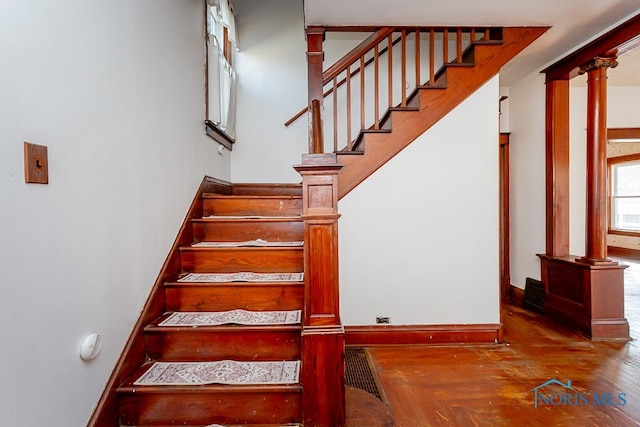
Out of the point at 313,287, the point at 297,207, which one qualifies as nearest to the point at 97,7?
the point at 313,287

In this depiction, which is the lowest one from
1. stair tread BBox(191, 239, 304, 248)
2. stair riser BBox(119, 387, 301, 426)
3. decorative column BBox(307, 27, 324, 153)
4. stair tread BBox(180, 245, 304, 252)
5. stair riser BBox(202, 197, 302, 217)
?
stair riser BBox(119, 387, 301, 426)

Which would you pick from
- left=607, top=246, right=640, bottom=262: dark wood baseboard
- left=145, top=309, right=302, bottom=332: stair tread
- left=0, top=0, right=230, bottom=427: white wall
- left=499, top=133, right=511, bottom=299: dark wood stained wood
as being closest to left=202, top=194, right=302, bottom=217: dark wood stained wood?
left=0, top=0, right=230, bottom=427: white wall

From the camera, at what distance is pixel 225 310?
1.98m

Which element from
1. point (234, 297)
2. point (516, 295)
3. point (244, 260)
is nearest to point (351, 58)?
point (244, 260)

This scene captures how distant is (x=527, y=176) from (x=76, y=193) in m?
3.97

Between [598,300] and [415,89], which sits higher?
[415,89]

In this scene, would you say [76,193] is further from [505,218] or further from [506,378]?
[505,218]

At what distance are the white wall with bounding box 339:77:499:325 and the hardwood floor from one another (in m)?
0.32

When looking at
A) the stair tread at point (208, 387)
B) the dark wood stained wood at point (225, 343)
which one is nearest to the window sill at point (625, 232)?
the dark wood stained wood at point (225, 343)

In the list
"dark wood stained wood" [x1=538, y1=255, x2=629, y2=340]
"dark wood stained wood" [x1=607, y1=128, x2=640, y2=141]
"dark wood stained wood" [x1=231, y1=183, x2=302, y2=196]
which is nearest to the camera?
"dark wood stained wood" [x1=538, y1=255, x2=629, y2=340]

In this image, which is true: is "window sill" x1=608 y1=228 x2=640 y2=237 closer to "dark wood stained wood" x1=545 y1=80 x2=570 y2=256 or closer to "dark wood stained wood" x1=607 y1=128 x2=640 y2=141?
"dark wood stained wood" x1=607 y1=128 x2=640 y2=141

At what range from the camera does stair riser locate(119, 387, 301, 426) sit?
1.52 metres

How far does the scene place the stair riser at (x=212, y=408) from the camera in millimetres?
1523

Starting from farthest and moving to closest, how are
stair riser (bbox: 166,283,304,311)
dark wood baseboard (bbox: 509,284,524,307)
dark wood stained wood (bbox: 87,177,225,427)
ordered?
dark wood baseboard (bbox: 509,284,524,307)
stair riser (bbox: 166,283,304,311)
dark wood stained wood (bbox: 87,177,225,427)
